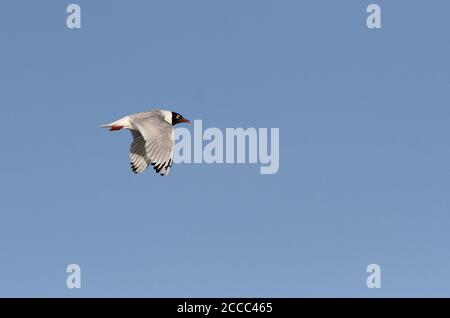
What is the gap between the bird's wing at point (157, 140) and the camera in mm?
10398

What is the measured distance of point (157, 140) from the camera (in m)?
10.7

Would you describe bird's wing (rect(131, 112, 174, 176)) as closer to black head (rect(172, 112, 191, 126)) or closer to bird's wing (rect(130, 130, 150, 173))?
bird's wing (rect(130, 130, 150, 173))

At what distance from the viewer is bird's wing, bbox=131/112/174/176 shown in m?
10.4

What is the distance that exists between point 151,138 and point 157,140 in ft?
0.33

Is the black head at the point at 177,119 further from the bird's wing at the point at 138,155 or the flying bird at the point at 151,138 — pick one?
the bird's wing at the point at 138,155

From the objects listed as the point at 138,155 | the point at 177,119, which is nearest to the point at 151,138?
the point at 138,155

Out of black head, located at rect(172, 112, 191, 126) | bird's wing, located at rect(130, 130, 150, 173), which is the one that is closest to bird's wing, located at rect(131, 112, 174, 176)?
bird's wing, located at rect(130, 130, 150, 173)

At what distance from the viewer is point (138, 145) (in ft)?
40.3

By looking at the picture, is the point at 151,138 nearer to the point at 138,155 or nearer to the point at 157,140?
the point at 157,140

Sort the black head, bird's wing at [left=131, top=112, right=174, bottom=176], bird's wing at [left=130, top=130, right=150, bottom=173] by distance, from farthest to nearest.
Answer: the black head < bird's wing at [left=130, top=130, right=150, bottom=173] < bird's wing at [left=131, top=112, right=174, bottom=176]

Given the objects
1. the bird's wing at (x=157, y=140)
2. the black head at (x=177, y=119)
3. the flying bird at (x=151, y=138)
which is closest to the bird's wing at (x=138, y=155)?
the flying bird at (x=151, y=138)
